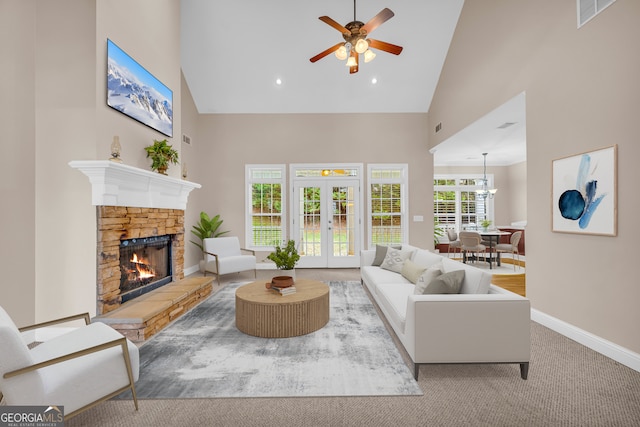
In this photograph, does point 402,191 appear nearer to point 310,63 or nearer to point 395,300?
point 310,63

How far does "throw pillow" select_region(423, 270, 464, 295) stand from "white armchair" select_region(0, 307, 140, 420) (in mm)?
2306

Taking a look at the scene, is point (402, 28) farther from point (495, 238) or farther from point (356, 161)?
point (495, 238)

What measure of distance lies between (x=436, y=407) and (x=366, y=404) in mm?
460

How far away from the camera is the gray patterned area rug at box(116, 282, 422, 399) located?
2.24m

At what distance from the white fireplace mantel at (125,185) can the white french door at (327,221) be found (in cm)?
308

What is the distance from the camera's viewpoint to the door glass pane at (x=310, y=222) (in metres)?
7.10

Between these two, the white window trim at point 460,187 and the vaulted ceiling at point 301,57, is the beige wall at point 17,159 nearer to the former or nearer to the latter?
the vaulted ceiling at point 301,57

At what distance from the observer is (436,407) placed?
2.04 meters

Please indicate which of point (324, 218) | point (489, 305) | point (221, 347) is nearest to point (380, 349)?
point (489, 305)

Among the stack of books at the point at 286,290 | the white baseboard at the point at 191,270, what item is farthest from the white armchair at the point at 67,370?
the white baseboard at the point at 191,270

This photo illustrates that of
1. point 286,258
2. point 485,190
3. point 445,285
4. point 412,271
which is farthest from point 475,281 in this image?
point 485,190

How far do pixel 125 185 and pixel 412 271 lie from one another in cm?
356

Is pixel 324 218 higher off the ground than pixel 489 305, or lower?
higher

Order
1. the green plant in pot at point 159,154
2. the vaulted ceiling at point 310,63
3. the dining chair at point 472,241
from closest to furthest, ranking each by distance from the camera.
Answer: the green plant in pot at point 159,154, the vaulted ceiling at point 310,63, the dining chair at point 472,241
